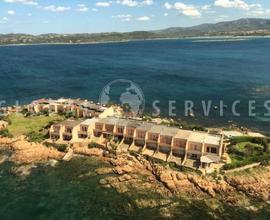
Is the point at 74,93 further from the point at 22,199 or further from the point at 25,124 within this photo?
the point at 22,199

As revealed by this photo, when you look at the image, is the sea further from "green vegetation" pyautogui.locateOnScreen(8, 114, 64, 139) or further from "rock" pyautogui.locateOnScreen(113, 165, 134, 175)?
"green vegetation" pyautogui.locateOnScreen(8, 114, 64, 139)

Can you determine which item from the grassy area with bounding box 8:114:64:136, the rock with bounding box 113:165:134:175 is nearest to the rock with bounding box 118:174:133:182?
the rock with bounding box 113:165:134:175

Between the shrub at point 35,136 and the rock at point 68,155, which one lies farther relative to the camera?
the shrub at point 35,136

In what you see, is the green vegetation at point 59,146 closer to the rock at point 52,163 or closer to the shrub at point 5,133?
the rock at point 52,163

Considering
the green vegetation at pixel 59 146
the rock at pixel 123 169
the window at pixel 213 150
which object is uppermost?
the window at pixel 213 150

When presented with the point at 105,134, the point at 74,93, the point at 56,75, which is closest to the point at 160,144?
the point at 105,134

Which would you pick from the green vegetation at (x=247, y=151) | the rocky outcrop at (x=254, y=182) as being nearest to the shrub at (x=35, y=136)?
the green vegetation at (x=247, y=151)

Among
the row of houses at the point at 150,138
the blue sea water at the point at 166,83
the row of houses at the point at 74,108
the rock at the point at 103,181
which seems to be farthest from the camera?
the blue sea water at the point at 166,83

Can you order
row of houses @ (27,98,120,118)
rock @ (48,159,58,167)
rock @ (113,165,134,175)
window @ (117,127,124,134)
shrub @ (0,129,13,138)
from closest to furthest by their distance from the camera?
1. rock @ (113,165,134,175)
2. rock @ (48,159,58,167)
3. window @ (117,127,124,134)
4. shrub @ (0,129,13,138)
5. row of houses @ (27,98,120,118)

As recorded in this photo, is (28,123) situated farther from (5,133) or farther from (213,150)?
(213,150)
